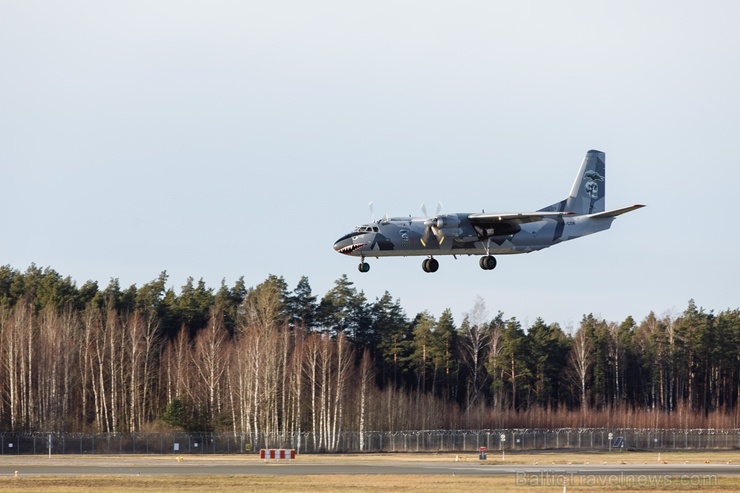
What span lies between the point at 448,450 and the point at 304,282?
3238cm

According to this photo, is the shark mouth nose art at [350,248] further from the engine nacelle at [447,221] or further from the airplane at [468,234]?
the engine nacelle at [447,221]

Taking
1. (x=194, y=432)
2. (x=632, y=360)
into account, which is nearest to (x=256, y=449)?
(x=194, y=432)

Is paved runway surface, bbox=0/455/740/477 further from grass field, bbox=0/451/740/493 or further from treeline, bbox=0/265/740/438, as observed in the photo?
treeline, bbox=0/265/740/438

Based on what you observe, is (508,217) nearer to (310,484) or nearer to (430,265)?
(430,265)

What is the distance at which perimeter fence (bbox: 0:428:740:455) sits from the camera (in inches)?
3024

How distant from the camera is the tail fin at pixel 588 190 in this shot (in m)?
63.2

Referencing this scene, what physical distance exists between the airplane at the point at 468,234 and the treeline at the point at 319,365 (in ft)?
113

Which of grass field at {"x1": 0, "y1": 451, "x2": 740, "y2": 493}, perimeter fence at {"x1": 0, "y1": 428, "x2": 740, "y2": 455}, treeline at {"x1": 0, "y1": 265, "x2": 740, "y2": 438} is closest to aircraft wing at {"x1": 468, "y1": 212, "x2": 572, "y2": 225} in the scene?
grass field at {"x1": 0, "y1": 451, "x2": 740, "y2": 493}

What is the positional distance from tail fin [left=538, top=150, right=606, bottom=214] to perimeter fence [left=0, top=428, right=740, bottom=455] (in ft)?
67.2

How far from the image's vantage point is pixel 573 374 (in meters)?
117

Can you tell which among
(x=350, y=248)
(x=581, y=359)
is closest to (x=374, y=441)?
(x=350, y=248)

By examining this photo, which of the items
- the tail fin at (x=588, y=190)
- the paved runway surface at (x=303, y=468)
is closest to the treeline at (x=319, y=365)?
the paved runway surface at (x=303, y=468)

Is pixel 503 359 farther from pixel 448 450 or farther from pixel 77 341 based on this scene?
pixel 77 341

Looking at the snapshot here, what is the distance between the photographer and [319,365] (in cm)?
9512
